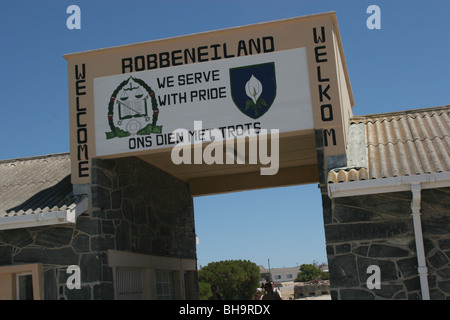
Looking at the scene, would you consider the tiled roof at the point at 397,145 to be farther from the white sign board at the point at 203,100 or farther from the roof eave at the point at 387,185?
the white sign board at the point at 203,100

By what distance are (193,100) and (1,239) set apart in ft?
14.4

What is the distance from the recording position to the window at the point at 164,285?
13.8m

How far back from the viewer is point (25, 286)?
1108cm

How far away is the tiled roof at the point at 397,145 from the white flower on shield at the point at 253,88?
6.25ft

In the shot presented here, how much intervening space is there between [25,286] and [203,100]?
472cm

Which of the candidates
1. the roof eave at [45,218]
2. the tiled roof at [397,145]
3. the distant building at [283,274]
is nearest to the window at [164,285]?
the roof eave at [45,218]

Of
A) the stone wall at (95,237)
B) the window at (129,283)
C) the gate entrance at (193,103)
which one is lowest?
the window at (129,283)

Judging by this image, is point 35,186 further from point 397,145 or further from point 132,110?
point 397,145

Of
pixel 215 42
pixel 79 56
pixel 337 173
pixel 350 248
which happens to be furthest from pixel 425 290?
pixel 79 56

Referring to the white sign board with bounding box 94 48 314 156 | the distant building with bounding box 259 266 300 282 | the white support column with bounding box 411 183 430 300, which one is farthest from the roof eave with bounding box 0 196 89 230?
the distant building with bounding box 259 266 300 282

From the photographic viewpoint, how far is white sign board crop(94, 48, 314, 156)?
10.4 m

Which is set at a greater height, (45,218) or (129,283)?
(45,218)

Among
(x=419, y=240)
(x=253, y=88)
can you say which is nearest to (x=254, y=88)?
(x=253, y=88)

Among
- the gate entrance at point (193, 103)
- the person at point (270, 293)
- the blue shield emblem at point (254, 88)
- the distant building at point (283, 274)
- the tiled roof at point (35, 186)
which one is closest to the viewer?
the gate entrance at point (193, 103)
